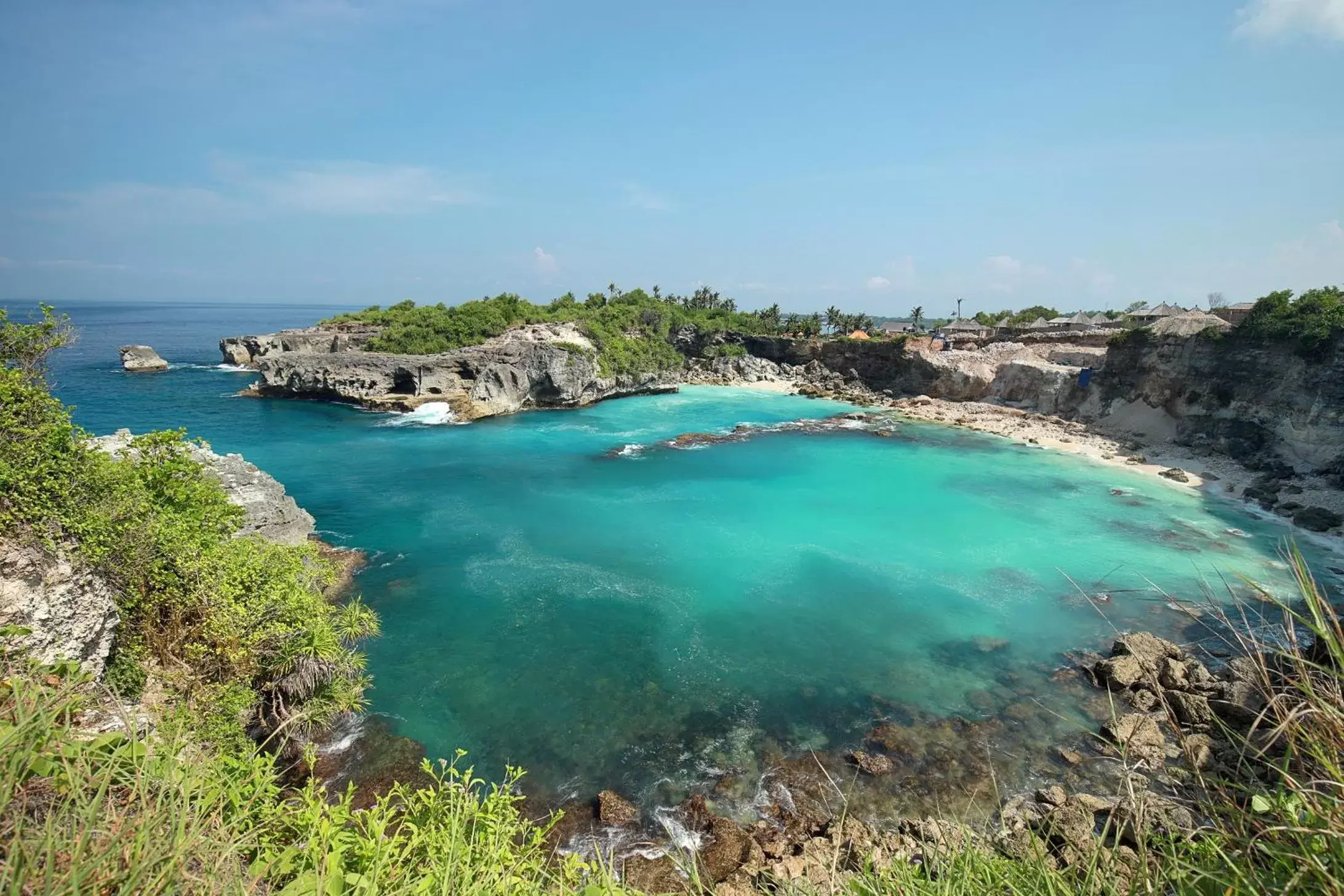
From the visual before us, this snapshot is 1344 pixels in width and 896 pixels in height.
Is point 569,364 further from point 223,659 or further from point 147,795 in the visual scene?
point 147,795

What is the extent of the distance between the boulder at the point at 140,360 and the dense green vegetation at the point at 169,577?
65.7 m

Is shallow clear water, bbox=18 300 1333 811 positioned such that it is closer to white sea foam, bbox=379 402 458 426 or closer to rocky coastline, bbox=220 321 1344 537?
white sea foam, bbox=379 402 458 426

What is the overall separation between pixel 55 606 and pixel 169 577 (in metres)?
1.74

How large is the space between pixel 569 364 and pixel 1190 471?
40591 millimetres

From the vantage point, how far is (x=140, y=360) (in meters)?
60.5

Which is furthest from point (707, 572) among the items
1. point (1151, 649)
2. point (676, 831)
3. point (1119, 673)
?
point (1151, 649)

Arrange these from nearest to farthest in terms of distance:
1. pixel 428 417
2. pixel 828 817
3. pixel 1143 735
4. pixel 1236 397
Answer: pixel 828 817 → pixel 1143 735 → pixel 1236 397 → pixel 428 417

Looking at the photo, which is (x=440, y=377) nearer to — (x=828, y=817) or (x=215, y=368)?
(x=215, y=368)

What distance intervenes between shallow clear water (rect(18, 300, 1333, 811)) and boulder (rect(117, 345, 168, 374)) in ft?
82.5

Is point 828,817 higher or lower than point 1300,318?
lower

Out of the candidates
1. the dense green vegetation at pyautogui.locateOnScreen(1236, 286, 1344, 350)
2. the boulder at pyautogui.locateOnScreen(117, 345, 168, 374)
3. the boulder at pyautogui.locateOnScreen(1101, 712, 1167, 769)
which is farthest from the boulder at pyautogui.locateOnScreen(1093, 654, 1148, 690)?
the boulder at pyautogui.locateOnScreen(117, 345, 168, 374)

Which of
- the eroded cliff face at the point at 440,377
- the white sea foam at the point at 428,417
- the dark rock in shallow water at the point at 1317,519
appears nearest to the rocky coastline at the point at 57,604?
the white sea foam at the point at 428,417

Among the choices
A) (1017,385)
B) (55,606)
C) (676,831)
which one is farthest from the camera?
(1017,385)

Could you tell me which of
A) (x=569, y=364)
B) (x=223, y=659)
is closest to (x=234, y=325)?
(x=569, y=364)
